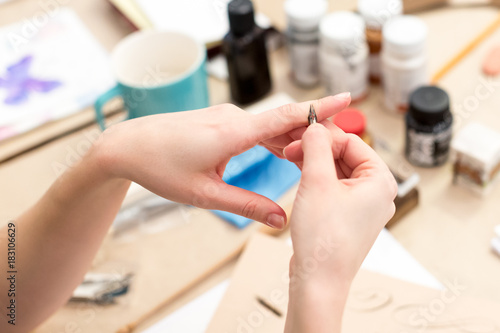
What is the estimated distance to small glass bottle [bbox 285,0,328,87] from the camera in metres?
0.92

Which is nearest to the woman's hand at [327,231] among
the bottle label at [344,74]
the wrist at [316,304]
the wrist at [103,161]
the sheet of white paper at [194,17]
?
the wrist at [316,304]

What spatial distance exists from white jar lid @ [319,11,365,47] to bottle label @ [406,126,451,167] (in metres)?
0.18

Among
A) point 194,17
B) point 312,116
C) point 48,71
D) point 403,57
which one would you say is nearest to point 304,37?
point 403,57

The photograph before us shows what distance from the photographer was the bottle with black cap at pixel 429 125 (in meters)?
0.79

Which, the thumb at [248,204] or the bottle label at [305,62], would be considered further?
the bottle label at [305,62]

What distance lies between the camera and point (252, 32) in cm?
92

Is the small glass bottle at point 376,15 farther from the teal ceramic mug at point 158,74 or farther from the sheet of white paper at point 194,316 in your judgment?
the sheet of white paper at point 194,316

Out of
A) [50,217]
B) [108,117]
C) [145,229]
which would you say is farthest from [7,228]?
[108,117]

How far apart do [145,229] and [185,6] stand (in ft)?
1.75

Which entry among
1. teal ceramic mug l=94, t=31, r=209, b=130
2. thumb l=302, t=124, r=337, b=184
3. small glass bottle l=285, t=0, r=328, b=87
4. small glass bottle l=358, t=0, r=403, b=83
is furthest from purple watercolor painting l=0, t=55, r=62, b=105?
thumb l=302, t=124, r=337, b=184

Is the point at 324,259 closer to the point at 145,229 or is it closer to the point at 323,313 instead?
the point at 323,313

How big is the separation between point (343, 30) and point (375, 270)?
14.9 inches

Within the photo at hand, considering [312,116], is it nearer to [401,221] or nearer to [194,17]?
[401,221]

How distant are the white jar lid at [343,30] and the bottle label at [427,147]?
0.18 m
